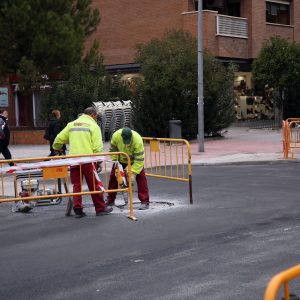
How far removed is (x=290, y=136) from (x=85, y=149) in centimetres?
1084

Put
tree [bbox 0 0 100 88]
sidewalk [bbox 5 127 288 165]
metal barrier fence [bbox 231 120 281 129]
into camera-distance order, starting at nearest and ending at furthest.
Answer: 1. sidewalk [bbox 5 127 288 165]
2. tree [bbox 0 0 100 88]
3. metal barrier fence [bbox 231 120 281 129]

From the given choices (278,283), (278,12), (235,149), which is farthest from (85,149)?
(278,12)

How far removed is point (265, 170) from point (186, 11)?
757 inches

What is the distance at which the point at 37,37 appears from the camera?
86.8 feet

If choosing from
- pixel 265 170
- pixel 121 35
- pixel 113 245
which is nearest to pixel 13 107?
pixel 121 35

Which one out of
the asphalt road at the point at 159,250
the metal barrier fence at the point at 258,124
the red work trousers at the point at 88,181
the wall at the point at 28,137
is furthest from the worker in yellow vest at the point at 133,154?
the metal barrier fence at the point at 258,124

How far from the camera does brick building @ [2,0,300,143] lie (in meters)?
34.4

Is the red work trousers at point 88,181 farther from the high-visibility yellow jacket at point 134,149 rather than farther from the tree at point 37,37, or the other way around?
the tree at point 37,37

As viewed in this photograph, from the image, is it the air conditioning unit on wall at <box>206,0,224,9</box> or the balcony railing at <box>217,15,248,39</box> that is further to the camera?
the air conditioning unit on wall at <box>206,0,224,9</box>

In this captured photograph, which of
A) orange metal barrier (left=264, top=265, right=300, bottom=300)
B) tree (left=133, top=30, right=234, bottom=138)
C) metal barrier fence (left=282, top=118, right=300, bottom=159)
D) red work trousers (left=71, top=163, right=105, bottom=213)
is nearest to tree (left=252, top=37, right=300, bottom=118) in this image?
tree (left=133, top=30, right=234, bottom=138)

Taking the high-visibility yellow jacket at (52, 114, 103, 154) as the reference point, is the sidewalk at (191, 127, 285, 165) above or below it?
below

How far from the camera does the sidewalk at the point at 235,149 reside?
2003 centimetres

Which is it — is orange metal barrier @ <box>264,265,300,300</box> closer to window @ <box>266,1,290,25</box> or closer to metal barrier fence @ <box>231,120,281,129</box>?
metal barrier fence @ <box>231,120,281,129</box>

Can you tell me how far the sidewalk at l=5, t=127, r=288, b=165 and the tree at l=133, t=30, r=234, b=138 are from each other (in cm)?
126
